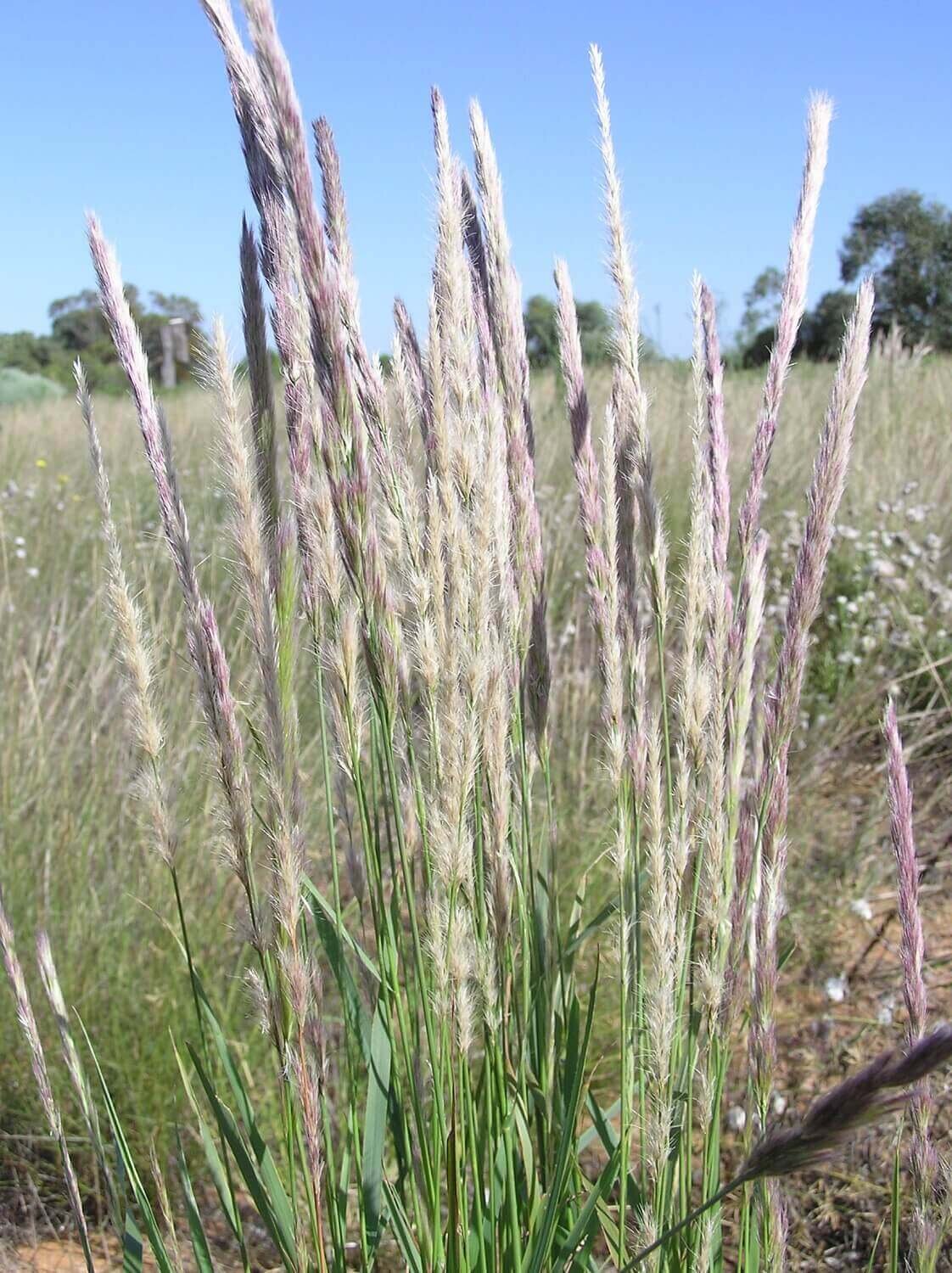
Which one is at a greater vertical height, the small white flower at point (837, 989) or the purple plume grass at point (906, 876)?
the purple plume grass at point (906, 876)

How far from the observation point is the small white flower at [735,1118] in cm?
203

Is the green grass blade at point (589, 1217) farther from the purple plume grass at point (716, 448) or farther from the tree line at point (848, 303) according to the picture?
the tree line at point (848, 303)

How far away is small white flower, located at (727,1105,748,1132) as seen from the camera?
2027 millimetres

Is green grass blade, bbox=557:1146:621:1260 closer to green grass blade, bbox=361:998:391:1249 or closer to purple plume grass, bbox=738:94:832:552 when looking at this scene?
green grass blade, bbox=361:998:391:1249

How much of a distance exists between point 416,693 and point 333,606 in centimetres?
28

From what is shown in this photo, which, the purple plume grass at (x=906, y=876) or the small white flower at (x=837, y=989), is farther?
the small white flower at (x=837, y=989)

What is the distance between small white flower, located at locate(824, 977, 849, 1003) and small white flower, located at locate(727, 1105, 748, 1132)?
1.16 feet

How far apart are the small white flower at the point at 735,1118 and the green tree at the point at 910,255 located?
2306cm

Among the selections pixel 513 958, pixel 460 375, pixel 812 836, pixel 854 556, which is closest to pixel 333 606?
pixel 460 375

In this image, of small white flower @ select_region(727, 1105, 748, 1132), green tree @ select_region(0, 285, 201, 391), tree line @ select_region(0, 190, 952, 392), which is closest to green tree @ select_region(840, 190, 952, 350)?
tree line @ select_region(0, 190, 952, 392)

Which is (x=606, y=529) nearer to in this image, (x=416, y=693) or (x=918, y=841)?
(x=416, y=693)

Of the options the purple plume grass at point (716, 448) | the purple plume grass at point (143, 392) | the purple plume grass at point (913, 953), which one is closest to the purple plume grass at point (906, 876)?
the purple plume grass at point (913, 953)

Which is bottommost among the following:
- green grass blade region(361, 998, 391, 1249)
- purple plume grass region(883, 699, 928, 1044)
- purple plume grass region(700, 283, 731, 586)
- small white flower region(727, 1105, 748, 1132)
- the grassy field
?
small white flower region(727, 1105, 748, 1132)

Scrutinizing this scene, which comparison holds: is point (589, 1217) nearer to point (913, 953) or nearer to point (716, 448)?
point (913, 953)
